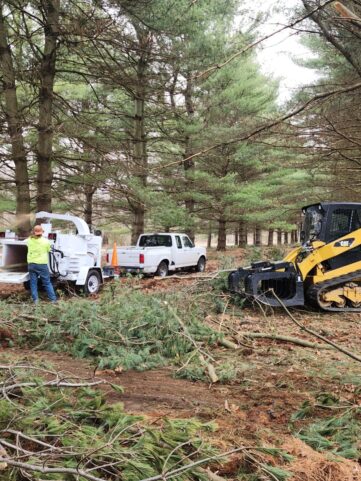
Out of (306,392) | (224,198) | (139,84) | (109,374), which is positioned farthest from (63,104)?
(224,198)

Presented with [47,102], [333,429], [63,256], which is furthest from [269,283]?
[47,102]

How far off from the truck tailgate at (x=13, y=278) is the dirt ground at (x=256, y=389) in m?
4.83

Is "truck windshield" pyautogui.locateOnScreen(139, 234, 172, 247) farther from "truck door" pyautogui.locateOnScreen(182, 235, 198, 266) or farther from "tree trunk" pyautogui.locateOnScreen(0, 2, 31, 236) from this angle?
"tree trunk" pyautogui.locateOnScreen(0, 2, 31, 236)

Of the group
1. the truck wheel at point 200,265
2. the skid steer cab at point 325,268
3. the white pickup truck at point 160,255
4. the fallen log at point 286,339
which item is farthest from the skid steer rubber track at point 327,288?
the truck wheel at point 200,265

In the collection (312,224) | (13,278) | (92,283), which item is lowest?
(92,283)

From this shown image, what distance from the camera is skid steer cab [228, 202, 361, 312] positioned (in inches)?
403

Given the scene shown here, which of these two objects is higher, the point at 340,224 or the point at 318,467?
the point at 340,224

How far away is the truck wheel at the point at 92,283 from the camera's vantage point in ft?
39.9

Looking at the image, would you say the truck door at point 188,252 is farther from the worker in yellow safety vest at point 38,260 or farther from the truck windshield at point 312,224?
the worker in yellow safety vest at point 38,260

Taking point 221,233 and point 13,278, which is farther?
point 221,233

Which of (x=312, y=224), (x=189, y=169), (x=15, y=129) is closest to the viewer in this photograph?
(x=312, y=224)

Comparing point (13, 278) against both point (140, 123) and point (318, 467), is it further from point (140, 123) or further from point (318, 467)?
point (140, 123)

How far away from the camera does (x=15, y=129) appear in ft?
38.4

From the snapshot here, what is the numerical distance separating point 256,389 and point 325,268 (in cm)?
595
